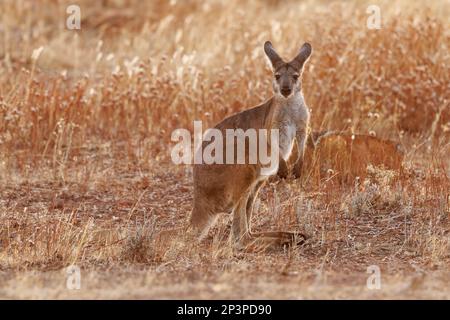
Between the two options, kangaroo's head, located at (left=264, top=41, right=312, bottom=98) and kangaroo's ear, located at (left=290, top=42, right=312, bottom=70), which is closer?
kangaroo's head, located at (left=264, top=41, right=312, bottom=98)

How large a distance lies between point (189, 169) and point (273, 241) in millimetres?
2340

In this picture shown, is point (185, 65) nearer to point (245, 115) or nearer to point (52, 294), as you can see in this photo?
point (245, 115)

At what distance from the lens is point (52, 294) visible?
4898mm

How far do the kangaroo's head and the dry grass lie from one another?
3.04 feet

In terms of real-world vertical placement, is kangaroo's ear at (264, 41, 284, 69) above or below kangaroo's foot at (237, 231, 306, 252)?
above

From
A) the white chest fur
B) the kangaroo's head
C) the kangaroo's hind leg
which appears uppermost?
the kangaroo's head

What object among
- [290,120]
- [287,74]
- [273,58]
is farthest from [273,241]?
[273,58]

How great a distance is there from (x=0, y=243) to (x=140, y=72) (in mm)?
3081

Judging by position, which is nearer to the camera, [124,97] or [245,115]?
A: [245,115]

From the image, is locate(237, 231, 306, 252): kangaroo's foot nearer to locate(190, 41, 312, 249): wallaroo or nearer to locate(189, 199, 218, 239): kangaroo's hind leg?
locate(190, 41, 312, 249): wallaroo

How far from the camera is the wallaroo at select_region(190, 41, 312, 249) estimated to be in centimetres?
610

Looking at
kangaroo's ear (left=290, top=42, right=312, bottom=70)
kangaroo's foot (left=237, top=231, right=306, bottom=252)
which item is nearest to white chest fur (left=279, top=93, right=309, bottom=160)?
kangaroo's ear (left=290, top=42, right=312, bottom=70)

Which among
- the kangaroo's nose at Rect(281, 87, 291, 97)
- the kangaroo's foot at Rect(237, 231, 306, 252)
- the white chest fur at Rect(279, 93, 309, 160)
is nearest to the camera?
the kangaroo's foot at Rect(237, 231, 306, 252)
